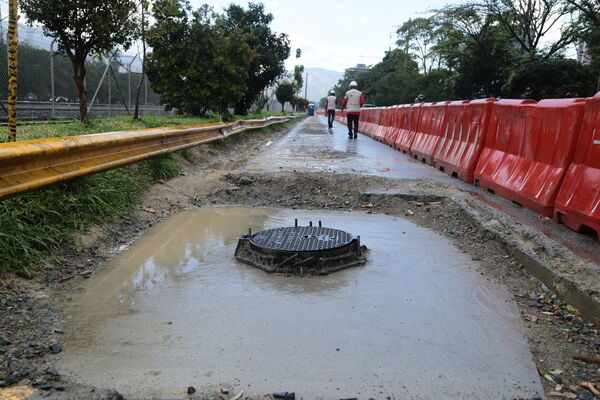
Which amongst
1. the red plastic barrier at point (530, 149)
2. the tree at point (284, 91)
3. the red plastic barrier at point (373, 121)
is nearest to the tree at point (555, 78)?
the red plastic barrier at point (373, 121)

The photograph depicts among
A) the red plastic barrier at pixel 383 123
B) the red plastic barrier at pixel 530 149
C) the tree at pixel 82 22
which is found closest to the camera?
the red plastic barrier at pixel 530 149

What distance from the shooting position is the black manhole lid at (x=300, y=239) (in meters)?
3.94

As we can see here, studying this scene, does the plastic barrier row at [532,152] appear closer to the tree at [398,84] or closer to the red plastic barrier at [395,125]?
the red plastic barrier at [395,125]

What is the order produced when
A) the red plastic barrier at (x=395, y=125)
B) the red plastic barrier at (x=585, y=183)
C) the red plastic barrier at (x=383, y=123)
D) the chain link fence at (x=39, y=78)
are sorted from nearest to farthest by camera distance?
the red plastic barrier at (x=585, y=183) → the chain link fence at (x=39, y=78) → the red plastic barrier at (x=395, y=125) → the red plastic barrier at (x=383, y=123)

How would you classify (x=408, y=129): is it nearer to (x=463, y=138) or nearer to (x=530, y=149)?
(x=463, y=138)

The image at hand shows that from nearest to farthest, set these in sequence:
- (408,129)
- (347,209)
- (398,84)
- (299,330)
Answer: (299,330)
(347,209)
(408,129)
(398,84)

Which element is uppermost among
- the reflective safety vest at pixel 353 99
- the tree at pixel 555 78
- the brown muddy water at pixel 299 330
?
the tree at pixel 555 78

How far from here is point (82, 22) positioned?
36.0 ft

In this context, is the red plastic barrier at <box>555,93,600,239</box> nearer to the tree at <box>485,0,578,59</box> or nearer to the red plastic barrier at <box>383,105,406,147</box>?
the red plastic barrier at <box>383,105,406,147</box>

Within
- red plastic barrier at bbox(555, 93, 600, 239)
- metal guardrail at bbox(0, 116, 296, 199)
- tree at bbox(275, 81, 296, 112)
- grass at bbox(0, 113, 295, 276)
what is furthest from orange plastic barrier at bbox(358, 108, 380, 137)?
tree at bbox(275, 81, 296, 112)

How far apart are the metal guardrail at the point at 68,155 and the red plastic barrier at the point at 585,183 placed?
4588 millimetres

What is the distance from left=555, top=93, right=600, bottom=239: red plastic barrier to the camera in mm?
4523

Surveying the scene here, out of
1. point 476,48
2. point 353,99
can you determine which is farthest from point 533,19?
point 353,99

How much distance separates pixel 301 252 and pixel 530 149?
380 cm
